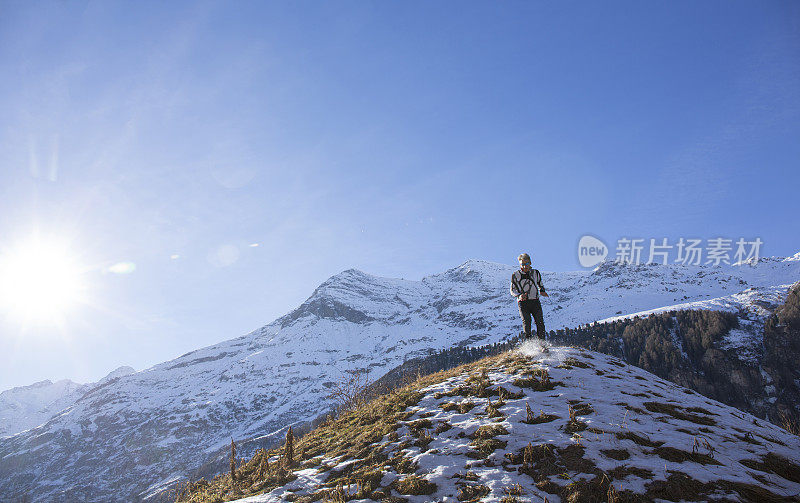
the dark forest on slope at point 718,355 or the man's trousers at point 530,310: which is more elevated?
the man's trousers at point 530,310

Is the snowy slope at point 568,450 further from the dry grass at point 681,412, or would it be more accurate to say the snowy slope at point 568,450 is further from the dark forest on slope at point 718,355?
the dark forest on slope at point 718,355

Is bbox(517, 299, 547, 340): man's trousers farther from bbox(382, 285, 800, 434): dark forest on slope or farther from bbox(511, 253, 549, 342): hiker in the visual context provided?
bbox(382, 285, 800, 434): dark forest on slope

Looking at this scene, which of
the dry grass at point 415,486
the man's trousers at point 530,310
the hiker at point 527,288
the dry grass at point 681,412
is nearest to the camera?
the dry grass at point 415,486

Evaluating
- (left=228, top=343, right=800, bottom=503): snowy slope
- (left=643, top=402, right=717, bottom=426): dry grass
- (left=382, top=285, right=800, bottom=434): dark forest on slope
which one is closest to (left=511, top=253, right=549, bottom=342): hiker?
(left=228, top=343, right=800, bottom=503): snowy slope

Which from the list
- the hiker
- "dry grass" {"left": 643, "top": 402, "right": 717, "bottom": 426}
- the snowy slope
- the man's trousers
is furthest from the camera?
the man's trousers

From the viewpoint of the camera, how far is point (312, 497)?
25.7 ft

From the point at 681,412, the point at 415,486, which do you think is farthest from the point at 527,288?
the point at 415,486

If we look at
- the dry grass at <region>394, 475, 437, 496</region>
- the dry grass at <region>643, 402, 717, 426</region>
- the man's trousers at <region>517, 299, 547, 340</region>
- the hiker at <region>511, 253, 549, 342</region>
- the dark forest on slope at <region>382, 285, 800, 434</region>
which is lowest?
the dark forest on slope at <region>382, 285, 800, 434</region>

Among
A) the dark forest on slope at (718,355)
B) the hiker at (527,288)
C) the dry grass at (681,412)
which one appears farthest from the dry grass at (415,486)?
the dark forest on slope at (718,355)

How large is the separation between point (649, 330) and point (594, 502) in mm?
213698

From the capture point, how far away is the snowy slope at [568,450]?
640 cm

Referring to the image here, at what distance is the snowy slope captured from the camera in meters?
6.40

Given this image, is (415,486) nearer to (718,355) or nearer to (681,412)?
(681,412)

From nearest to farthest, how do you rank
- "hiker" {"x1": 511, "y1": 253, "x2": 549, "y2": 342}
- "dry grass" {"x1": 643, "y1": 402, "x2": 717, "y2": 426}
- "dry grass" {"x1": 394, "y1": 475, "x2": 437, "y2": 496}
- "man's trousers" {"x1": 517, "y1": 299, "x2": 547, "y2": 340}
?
"dry grass" {"x1": 394, "y1": 475, "x2": 437, "y2": 496} < "dry grass" {"x1": 643, "y1": 402, "x2": 717, "y2": 426} < "hiker" {"x1": 511, "y1": 253, "x2": 549, "y2": 342} < "man's trousers" {"x1": 517, "y1": 299, "x2": 547, "y2": 340}
